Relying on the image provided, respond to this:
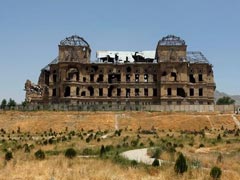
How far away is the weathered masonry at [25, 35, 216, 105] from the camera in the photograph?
90.8 meters

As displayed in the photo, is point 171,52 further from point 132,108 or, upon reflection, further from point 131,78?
point 132,108

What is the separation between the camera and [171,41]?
9450 centimetres

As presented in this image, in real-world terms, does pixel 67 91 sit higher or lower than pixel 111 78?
lower

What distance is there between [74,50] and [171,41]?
2360 centimetres

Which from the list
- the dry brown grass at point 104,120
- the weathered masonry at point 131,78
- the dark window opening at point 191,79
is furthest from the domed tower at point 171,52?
the dry brown grass at point 104,120

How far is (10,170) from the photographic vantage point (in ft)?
68.0

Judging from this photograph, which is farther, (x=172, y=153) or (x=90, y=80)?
(x=90, y=80)

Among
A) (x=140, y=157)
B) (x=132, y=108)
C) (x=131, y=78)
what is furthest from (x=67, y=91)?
(x=140, y=157)

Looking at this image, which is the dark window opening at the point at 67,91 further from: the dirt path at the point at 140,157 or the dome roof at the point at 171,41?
the dirt path at the point at 140,157

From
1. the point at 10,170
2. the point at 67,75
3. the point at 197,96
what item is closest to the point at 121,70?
the point at 67,75

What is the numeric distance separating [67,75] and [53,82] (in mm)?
5093

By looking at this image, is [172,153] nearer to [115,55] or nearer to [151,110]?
[151,110]

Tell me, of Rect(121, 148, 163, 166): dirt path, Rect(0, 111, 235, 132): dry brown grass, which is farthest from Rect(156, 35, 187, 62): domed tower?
Rect(121, 148, 163, 166): dirt path

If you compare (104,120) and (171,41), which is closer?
(104,120)
